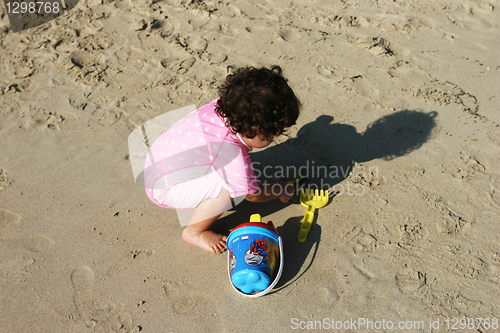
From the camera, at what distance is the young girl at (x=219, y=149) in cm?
168

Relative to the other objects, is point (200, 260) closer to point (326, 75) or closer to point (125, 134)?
point (125, 134)

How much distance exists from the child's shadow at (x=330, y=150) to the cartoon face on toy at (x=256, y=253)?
41 centimetres

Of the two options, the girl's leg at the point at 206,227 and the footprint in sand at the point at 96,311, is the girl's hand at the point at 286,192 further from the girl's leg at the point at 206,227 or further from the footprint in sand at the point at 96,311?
the footprint in sand at the point at 96,311

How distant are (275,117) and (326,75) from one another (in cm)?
142

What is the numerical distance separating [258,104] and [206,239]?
0.82 metres

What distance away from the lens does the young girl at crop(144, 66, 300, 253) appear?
168 centimetres

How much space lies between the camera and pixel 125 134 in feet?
8.77

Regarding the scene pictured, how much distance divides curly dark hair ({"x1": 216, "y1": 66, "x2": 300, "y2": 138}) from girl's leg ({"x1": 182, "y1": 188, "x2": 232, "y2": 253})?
44cm

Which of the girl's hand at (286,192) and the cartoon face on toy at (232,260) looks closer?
the cartoon face on toy at (232,260)

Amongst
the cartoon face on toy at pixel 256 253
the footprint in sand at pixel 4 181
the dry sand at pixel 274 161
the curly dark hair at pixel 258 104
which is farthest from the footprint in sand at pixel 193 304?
the footprint in sand at pixel 4 181

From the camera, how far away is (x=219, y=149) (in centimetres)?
184

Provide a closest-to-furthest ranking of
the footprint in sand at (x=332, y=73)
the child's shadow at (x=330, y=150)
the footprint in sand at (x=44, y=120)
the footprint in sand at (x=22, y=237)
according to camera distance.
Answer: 1. the footprint in sand at (x=22, y=237)
2. the child's shadow at (x=330, y=150)
3. the footprint in sand at (x=44, y=120)
4. the footprint in sand at (x=332, y=73)

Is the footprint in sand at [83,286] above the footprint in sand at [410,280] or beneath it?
beneath

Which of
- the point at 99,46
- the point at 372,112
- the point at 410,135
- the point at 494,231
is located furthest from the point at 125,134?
the point at 494,231
